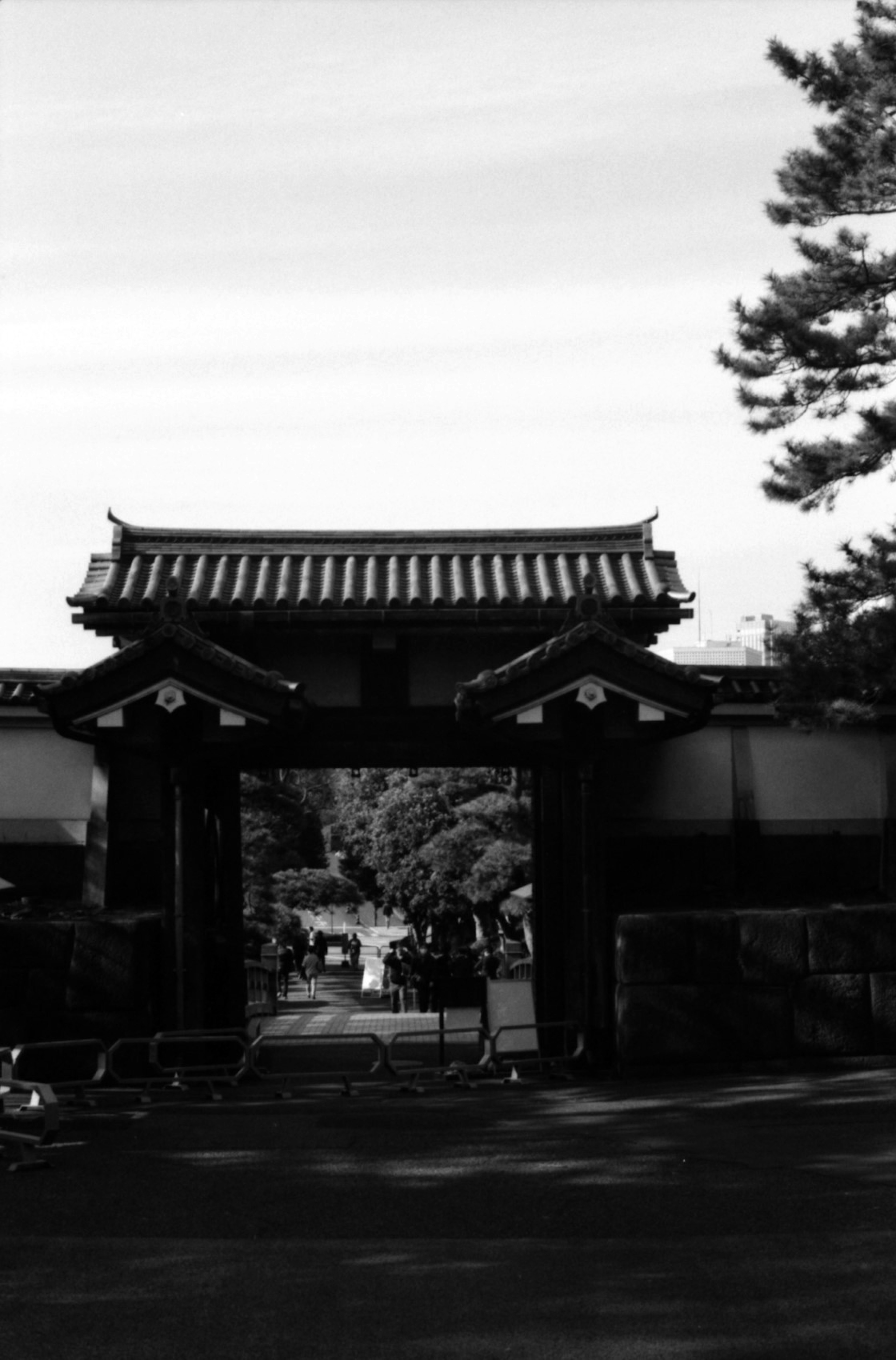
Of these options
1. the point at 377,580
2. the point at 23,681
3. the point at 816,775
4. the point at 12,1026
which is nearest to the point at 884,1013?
the point at 816,775

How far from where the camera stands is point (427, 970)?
31938 mm

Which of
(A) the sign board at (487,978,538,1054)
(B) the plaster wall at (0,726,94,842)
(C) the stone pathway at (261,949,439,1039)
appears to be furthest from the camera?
(C) the stone pathway at (261,949,439,1039)

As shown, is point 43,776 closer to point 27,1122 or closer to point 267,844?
point 27,1122

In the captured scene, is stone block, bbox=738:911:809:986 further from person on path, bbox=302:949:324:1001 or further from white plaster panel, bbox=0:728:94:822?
person on path, bbox=302:949:324:1001

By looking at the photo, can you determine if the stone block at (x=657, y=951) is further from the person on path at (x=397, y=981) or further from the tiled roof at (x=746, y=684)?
the person on path at (x=397, y=981)

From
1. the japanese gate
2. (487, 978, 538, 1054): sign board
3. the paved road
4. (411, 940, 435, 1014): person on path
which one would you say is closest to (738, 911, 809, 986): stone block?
the japanese gate

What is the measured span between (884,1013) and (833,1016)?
0.47 metres

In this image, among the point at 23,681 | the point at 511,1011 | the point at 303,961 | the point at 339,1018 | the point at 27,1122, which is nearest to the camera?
the point at 27,1122

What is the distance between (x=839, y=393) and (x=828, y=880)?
511 cm

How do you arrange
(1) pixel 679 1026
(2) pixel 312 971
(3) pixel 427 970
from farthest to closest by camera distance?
(2) pixel 312 971 → (3) pixel 427 970 → (1) pixel 679 1026

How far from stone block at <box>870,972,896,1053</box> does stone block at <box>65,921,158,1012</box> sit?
649 cm

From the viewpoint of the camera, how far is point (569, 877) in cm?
1580

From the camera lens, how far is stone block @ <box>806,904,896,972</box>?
1480 cm

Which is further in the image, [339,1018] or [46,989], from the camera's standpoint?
[339,1018]
